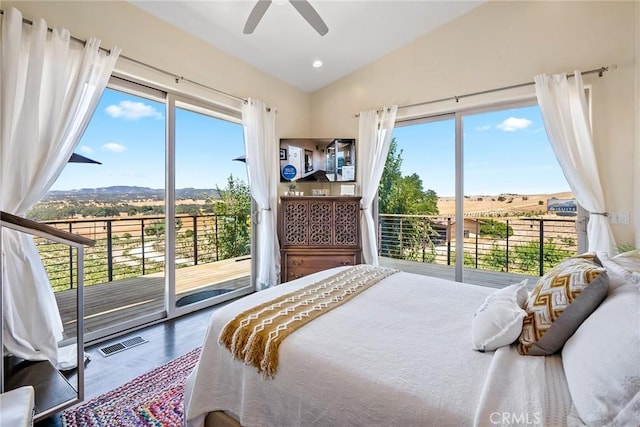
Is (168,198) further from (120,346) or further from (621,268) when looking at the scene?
(621,268)

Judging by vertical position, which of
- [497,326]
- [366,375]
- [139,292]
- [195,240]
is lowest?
[139,292]

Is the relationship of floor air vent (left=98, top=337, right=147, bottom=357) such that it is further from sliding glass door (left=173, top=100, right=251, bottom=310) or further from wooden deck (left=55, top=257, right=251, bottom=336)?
sliding glass door (left=173, top=100, right=251, bottom=310)

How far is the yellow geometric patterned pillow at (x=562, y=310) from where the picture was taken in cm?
109

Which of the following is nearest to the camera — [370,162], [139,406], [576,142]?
[139,406]

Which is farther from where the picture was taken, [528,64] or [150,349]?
[528,64]

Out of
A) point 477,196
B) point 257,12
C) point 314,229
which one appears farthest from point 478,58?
point 314,229

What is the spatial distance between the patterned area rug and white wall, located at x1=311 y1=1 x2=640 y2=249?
3.44 m

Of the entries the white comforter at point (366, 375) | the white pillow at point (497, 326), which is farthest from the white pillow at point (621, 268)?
the white comforter at point (366, 375)

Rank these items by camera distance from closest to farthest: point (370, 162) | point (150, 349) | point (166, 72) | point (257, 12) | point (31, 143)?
point (31, 143)
point (257, 12)
point (150, 349)
point (166, 72)
point (370, 162)

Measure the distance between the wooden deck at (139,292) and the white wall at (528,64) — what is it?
2.50 metres

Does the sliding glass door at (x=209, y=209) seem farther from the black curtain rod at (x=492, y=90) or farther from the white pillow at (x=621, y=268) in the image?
the white pillow at (x=621, y=268)

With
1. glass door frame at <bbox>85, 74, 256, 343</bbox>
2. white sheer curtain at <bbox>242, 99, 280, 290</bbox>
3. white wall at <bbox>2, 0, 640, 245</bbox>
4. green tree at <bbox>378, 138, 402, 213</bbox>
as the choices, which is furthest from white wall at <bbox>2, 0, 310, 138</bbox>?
green tree at <bbox>378, 138, 402, 213</bbox>

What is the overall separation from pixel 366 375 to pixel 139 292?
3.20 metres

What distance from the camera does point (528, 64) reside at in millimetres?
3031
